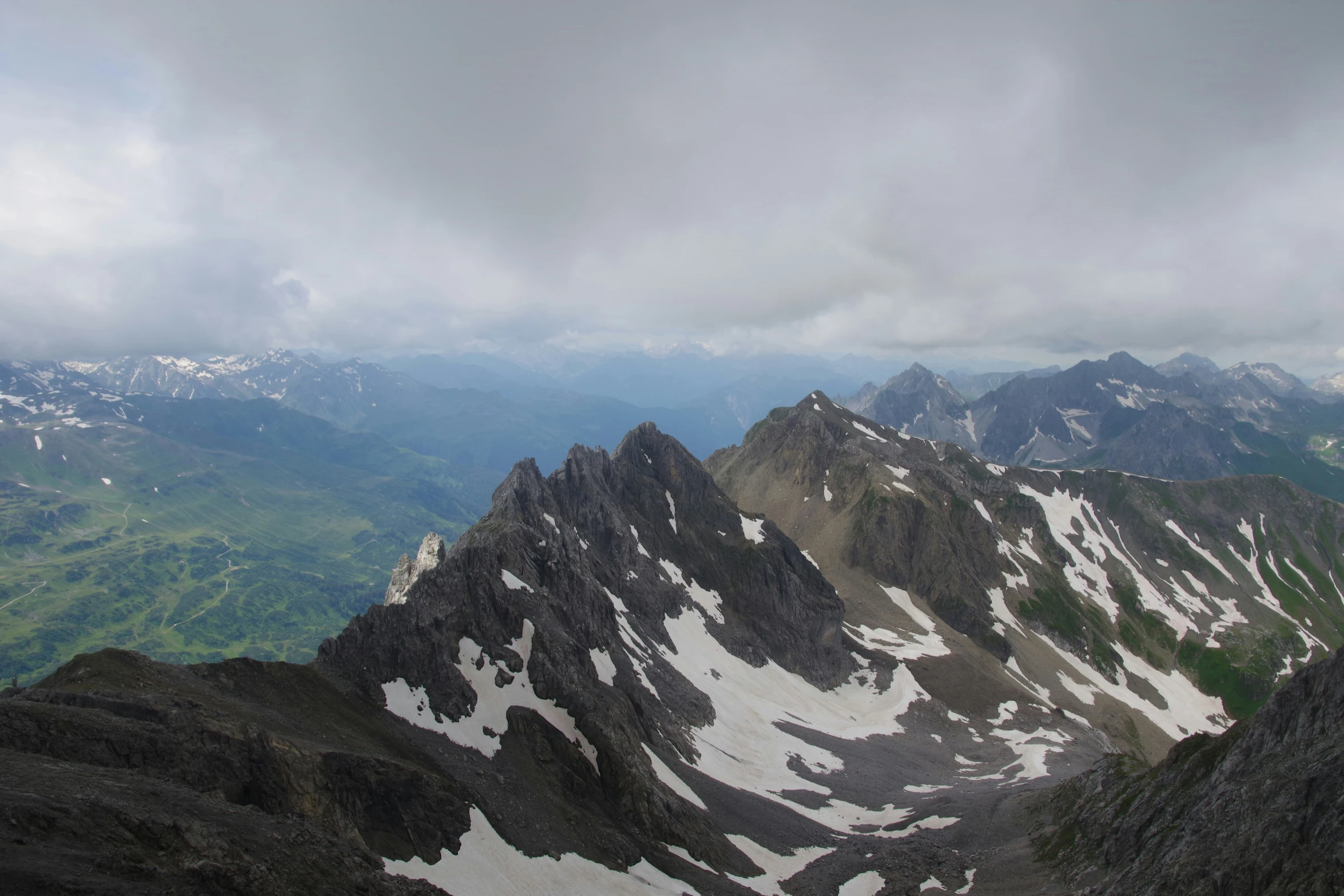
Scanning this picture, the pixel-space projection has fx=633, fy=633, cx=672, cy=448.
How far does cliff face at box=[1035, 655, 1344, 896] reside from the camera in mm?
32688

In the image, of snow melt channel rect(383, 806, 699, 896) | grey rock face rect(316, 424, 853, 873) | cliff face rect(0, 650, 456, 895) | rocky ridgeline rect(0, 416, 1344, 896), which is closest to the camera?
cliff face rect(0, 650, 456, 895)

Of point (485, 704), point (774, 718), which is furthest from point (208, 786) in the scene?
point (774, 718)

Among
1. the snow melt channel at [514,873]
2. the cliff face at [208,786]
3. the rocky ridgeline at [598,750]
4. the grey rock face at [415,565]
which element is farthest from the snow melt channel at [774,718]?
the cliff face at [208,786]

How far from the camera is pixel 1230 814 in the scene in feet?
128

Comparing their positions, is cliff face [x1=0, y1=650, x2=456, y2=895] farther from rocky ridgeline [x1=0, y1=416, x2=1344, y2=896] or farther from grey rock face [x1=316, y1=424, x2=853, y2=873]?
grey rock face [x1=316, y1=424, x2=853, y2=873]

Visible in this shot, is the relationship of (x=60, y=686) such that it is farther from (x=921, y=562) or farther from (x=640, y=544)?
(x=921, y=562)

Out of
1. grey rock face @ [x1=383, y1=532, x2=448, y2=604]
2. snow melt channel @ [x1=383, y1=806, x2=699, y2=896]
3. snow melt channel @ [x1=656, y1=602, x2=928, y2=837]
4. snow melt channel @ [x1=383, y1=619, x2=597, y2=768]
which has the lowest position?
snow melt channel @ [x1=656, y1=602, x2=928, y2=837]

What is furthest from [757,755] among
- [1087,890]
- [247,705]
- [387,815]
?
[247,705]

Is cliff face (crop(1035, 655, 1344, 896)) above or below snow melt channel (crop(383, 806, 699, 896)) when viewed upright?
above

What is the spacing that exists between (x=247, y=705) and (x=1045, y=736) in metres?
117

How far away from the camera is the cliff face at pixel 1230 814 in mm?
32688

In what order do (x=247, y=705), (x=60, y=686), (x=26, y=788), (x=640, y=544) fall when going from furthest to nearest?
(x=640, y=544) < (x=247, y=705) < (x=60, y=686) < (x=26, y=788)

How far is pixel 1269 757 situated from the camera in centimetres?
4206

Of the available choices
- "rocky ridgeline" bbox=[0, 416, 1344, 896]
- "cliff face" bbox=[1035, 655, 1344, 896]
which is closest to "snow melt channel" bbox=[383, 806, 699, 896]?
"rocky ridgeline" bbox=[0, 416, 1344, 896]
